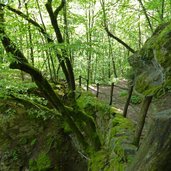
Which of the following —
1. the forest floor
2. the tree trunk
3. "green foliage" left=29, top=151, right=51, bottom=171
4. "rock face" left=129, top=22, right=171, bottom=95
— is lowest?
"green foliage" left=29, top=151, right=51, bottom=171

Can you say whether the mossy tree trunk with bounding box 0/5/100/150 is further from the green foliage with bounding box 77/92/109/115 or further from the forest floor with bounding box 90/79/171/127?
the forest floor with bounding box 90/79/171/127

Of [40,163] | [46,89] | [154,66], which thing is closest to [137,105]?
[46,89]

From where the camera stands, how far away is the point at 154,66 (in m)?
4.73

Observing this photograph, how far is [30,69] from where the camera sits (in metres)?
6.24

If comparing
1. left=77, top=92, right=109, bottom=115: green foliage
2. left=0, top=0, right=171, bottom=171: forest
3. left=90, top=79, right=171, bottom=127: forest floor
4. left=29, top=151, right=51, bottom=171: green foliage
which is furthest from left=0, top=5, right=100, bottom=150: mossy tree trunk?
left=29, top=151, right=51, bottom=171: green foliage

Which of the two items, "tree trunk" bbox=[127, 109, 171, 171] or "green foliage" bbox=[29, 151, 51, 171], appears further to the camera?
"green foliage" bbox=[29, 151, 51, 171]

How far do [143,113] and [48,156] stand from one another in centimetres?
732

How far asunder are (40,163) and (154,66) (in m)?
7.97

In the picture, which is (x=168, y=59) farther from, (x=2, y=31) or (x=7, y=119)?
(x=7, y=119)

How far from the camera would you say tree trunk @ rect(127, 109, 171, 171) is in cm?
228

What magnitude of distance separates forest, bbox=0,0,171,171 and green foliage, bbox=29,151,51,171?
0.04m

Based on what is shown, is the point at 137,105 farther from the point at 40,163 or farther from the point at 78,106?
the point at 40,163

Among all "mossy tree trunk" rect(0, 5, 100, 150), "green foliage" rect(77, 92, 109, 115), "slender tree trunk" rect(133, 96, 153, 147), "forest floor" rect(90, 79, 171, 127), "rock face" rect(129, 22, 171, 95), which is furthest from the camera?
"green foliage" rect(77, 92, 109, 115)

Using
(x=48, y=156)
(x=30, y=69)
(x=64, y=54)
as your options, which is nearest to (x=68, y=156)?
(x=48, y=156)
